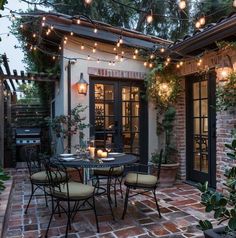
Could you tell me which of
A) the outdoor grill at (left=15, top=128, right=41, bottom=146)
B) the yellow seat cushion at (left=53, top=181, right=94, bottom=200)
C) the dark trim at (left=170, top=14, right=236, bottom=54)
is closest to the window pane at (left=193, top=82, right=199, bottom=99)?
the dark trim at (left=170, top=14, right=236, bottom=54)

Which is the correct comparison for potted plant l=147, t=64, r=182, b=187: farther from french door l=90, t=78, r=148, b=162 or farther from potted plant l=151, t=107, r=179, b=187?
french door l=90, t=78, r=148, b=162

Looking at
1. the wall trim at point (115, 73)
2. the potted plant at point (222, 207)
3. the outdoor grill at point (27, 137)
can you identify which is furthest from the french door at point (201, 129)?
the outdoor grill at point (27, 137)

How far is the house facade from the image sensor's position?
5.05 meters

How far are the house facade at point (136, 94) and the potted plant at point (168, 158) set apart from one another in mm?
180

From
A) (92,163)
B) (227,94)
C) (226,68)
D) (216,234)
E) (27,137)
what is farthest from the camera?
(27,137)

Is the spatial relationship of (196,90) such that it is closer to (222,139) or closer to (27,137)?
(222,139)

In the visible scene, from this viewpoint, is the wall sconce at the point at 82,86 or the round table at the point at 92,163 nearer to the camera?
the round table at the point at 92,163

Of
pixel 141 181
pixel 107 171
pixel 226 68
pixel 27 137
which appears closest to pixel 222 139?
pixel 226 68

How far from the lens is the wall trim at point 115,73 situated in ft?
19.4

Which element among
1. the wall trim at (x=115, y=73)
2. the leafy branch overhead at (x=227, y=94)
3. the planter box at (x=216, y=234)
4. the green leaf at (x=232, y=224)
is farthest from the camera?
the wall trim at (x=115, y=73)

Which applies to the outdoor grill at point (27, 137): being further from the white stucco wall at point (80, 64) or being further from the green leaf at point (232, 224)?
the green leaf at point (232, 224)

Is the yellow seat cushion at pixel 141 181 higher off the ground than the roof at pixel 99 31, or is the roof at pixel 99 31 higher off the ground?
the roof at pixel 99 31

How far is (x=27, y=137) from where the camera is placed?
7668 millimetres

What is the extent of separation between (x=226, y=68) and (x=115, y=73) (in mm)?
2365
